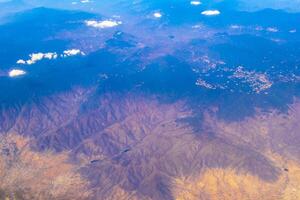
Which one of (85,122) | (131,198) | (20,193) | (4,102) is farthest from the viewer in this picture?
(4,102)

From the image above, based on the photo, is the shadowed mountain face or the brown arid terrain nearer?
the brown arid terrain

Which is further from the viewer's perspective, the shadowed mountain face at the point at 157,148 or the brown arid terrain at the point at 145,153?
the shadowed mountain face at the point at 157,148

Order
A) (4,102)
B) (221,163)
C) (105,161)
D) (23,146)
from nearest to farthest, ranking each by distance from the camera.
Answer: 1. (221,163)
2. (105,161)
3. (23,146)
4. (4,102)

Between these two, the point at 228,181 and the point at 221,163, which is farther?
the point at 221,163

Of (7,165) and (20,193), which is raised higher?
(20,193)

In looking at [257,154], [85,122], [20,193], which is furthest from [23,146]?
[257,154]

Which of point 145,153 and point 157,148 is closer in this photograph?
point 145,153

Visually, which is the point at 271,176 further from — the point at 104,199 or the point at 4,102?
the point at 4,102
